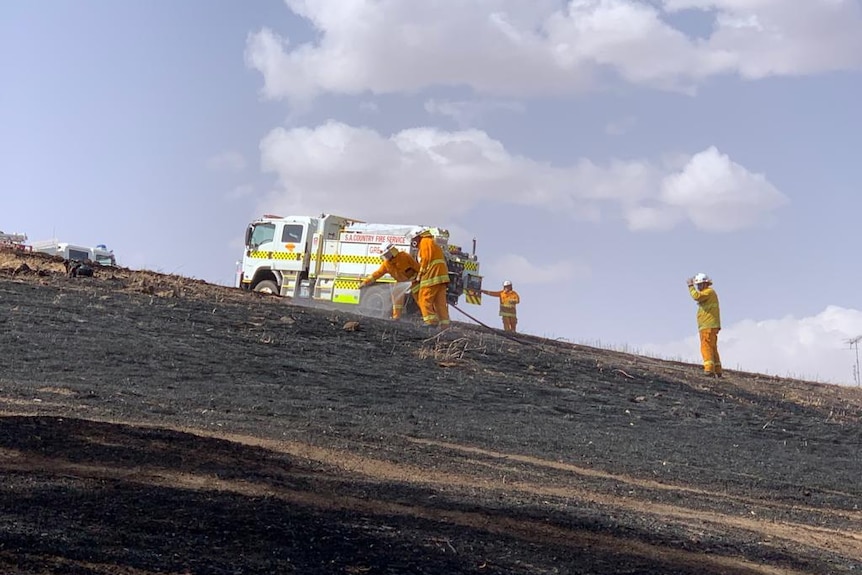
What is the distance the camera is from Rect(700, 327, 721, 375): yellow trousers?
2341 centimetres

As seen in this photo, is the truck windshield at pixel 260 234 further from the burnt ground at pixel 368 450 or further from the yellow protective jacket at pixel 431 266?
the yellow protective jacket at pixel 431 266

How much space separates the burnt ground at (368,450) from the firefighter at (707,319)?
0.55 m

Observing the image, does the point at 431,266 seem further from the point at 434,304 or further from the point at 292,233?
the point at 292,233

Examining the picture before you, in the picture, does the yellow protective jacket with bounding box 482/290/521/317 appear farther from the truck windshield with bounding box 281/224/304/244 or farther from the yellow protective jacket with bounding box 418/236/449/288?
the yellow protective jacket with bounding box 418/236/449/288

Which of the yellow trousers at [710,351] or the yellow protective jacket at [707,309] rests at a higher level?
the yellow protective jacket at [707,309]

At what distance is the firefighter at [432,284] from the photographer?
73.6 ft

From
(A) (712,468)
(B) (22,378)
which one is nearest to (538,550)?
(A) (712,468)

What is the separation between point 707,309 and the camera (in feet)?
76.0

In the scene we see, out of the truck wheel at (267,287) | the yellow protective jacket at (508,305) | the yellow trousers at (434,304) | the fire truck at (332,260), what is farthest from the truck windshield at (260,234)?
the yellow trousers at (434,304)

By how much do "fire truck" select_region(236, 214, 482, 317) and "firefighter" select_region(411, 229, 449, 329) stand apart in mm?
5762

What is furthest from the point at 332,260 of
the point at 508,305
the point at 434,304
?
the point at 434,304

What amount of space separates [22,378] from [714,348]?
15247 mm

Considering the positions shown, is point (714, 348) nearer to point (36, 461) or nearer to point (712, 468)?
point (712, 468)

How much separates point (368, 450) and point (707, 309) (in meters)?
13.4
